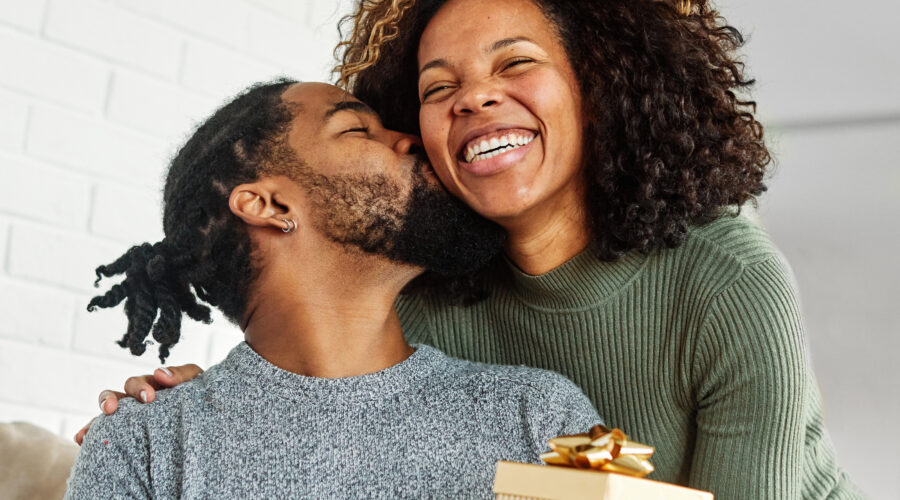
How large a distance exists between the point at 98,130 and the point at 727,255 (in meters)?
1.29

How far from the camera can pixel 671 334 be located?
1479mm

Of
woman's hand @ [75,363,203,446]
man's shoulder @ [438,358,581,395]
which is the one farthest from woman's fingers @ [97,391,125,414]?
man's shoulder @ [438,358,581,395]

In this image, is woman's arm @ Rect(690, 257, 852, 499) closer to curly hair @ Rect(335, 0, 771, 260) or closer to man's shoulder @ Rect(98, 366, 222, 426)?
curly hair @ Rect(335, 0, 771, 260)

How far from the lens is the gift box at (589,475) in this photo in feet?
2.86

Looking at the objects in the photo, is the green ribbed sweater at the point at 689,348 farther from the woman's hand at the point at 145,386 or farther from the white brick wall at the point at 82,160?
the white brick wall at the point at 82,160

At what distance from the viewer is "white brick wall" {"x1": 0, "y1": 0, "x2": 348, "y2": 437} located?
77.5 inches

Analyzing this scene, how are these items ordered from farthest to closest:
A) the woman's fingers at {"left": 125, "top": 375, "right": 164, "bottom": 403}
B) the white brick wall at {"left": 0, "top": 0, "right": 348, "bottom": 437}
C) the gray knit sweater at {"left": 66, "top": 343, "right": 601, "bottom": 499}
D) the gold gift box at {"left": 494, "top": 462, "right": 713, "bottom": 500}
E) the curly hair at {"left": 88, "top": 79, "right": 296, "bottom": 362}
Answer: the white brick wall at {"left": 0, "top": 0, "right": 348, "bottom": 437} < the curly hair at {"left": 88, "top": 79, "right": 296, "bottom": 362} < the woman's fingers at {"left": 125, "top": 375, "right": 164, "bottom": 403} < the gray knit sweater at {"left": 66, "top": 343, "right": 601, "bottom": 499} < the gold gift box at {"left": 494, "top": 462, "right": 713, "bottom": 500}

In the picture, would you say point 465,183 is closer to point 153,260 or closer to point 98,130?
point 153,260

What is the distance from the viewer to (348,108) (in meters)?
1.54

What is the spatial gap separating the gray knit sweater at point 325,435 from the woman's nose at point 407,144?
0.32 meters

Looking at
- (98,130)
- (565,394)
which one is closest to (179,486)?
(565,394)

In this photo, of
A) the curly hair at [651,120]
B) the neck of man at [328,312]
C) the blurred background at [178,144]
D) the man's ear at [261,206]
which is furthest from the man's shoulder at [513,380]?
the blurred background at [178,144]

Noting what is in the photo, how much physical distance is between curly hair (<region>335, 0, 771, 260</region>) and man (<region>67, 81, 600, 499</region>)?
192 mm

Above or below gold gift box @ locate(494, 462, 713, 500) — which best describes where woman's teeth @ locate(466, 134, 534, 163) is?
above
